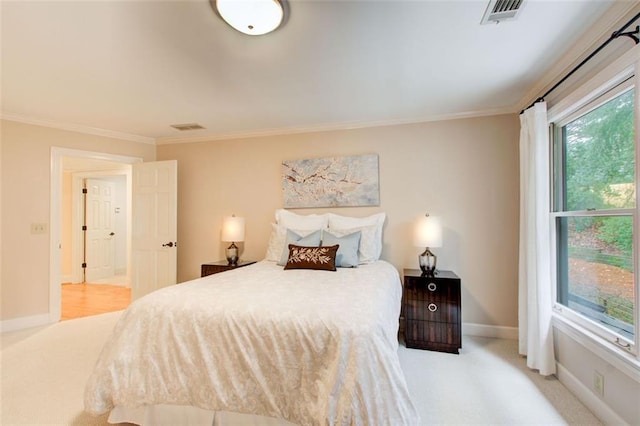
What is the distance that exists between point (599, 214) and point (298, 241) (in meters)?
2.43

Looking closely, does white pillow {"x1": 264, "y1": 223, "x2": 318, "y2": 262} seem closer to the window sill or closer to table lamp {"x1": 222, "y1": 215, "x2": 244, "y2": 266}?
table lamp {"x1": 222, "y1": 215, "x2": 244, "y2": 266}

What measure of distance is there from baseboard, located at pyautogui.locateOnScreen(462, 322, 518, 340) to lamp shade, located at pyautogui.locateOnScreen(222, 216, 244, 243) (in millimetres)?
2901

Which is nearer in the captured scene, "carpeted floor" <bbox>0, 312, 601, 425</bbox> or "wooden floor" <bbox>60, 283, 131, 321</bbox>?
"carpeted floor" <bbox>0, 312, 601, 425</bbox>

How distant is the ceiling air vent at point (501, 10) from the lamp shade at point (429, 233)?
179cm

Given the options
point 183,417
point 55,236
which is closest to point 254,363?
point 183,417

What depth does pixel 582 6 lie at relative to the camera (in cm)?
162

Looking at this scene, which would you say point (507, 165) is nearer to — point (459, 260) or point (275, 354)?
point (459, 260)

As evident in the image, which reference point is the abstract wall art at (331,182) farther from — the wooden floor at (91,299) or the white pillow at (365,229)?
the wooden floor at (91,299)

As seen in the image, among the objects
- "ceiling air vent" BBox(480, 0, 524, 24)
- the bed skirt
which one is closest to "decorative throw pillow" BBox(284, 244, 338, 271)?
the bed skirt

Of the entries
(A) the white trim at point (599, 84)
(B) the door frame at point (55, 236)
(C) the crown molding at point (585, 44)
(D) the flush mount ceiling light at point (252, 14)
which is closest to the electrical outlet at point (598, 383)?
(A) the white trim at point (599, 84)

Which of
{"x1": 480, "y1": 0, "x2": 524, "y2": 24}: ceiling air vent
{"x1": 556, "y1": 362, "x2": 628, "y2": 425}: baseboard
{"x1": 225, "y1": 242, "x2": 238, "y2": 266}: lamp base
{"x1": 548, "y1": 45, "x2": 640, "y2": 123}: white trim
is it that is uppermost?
{"x1": 480, "y1": 0, "x2": 524, "y2": 24}: ceiling air vent

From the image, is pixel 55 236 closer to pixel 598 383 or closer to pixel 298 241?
pixel 298 241

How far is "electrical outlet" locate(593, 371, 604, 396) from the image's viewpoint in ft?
5.82

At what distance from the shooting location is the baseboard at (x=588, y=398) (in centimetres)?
168
